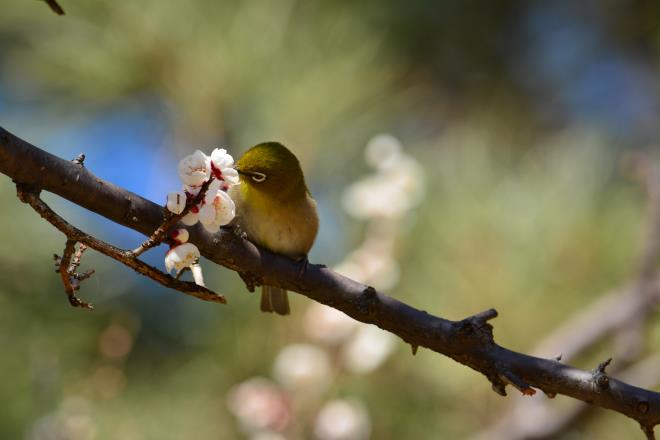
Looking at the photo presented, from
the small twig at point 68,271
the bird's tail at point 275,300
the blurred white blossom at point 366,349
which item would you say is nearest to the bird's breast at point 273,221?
the bird's tail at point 275,300

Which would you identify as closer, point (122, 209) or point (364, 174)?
point (122, 209)

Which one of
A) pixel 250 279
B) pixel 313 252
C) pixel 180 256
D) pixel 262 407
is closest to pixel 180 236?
pixel 180 256

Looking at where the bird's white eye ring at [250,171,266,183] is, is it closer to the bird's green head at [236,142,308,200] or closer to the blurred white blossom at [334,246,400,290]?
the bird's green head at [236,142,308,200]

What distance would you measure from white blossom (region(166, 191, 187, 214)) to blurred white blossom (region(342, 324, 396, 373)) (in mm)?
1226

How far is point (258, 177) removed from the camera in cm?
158

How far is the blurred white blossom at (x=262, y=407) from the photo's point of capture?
6.33 feet

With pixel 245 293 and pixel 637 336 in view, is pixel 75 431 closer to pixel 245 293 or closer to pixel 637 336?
pixel 245 293

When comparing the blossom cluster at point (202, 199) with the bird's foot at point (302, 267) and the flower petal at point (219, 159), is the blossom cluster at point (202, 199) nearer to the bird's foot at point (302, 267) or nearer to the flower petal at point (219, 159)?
the flower petal at point (219, 159)

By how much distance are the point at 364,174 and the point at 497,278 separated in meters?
0.46

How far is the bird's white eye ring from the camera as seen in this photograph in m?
1.55

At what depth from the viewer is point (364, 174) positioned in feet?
8.14

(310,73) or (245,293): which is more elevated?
(310,73)

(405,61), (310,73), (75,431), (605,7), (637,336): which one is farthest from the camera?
(605,7)

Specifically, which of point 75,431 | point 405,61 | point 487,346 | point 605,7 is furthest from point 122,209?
point 605,7
